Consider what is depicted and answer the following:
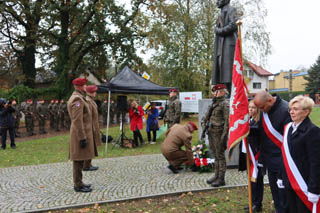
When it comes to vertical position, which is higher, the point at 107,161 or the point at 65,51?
the point at 65,51

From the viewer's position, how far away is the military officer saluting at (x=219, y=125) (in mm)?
5504

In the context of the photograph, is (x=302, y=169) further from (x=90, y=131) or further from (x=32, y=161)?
(x=32, y=161)

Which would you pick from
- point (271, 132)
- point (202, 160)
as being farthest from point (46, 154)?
point (271, 132)

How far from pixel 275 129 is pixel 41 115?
16701 mm

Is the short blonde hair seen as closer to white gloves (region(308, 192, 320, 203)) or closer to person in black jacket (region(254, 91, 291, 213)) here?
person in black jacket (region(254, 91, 291, 213))

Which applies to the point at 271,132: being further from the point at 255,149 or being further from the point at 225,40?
the point at 225,40

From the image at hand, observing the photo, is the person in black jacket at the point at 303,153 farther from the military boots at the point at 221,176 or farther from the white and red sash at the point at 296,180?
the military boots at the point at 221,176

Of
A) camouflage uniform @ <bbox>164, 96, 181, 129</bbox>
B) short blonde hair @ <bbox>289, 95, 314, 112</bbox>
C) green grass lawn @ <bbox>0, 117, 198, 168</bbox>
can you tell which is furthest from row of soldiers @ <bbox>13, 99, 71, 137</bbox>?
short blonde hair @ <bbox>289, 95, 314, 112</bbox>

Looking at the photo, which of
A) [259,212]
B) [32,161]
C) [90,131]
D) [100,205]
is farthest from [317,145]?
[32,161]

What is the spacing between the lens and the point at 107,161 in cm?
884

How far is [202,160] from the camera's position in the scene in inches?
273

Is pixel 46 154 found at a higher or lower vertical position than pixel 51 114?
lower

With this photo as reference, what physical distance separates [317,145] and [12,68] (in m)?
29.5

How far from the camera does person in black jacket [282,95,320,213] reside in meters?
2.66
